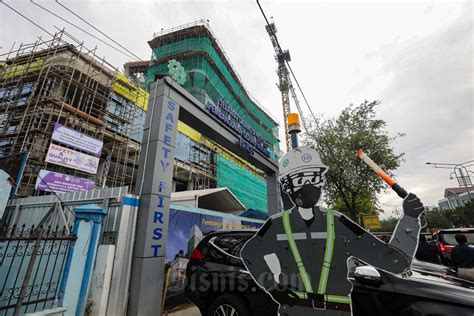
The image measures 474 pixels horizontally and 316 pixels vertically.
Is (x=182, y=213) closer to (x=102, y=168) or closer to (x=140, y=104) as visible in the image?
(x=102, y=168)

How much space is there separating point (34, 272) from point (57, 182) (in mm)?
8748

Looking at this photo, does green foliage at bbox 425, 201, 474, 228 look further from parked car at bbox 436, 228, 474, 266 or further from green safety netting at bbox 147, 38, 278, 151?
green safety netting at bbox 147, 38, 278, 151

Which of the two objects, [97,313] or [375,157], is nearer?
[97,313]

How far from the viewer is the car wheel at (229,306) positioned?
330 cm

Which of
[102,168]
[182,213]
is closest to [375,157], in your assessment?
[182,213]

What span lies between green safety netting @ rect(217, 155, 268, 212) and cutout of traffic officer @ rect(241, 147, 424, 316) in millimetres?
21019

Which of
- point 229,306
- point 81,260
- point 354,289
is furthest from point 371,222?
point 81,260

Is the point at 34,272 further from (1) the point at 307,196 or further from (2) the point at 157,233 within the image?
(1) the point at 307,196

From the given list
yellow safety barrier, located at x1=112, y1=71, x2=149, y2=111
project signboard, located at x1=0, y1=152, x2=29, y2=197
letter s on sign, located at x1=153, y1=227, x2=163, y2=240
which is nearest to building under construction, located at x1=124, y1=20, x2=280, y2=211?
yellow safety barrier, located at x1=112, y1=71, x2=149, y2=111

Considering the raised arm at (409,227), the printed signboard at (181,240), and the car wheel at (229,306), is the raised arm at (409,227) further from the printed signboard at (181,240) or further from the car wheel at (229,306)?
the printed signboard at (181,240)

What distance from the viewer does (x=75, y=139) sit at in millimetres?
12594

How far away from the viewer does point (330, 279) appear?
6.42 feet

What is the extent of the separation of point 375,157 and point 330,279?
1597 centimetres

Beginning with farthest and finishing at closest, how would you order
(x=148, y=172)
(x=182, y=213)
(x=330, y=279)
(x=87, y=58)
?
1. (x=87, y=58)
2. (x=182, y=213)
3. (x=148, y=172)
4. (x=330, y=279)
